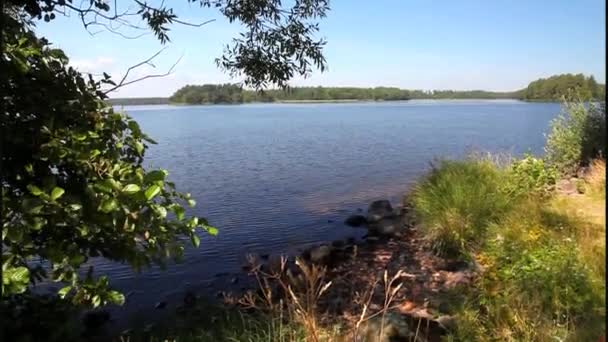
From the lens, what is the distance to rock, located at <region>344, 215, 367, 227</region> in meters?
11.9

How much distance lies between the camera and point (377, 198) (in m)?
15.1

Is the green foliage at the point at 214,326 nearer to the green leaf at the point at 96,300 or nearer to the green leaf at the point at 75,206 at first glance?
the green leaf at the point at 96,300

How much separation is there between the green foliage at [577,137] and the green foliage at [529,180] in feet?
9.57

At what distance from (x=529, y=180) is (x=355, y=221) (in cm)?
448

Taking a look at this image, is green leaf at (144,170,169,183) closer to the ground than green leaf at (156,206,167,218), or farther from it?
farther from it

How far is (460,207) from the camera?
7898 millimetres

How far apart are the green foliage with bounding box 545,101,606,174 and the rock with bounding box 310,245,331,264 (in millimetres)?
6226

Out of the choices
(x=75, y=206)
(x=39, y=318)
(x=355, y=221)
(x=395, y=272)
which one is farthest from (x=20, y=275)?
(x=355, y=221)

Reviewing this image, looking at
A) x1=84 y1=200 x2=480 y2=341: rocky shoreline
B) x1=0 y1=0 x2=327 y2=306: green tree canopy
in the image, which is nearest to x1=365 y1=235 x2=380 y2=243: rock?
x1=84 y1=200 x2=480 y2=341: rocky shoreline

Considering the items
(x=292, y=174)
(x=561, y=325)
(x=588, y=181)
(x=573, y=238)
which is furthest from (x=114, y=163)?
(x=292, y=174)

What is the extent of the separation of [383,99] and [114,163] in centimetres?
13036

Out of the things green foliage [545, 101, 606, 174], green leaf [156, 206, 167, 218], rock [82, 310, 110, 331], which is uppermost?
green leaf [156, 206, 167, 218]

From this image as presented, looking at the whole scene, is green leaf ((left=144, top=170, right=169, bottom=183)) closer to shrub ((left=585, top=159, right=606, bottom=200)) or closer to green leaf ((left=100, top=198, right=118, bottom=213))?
green leaf ((left=100, top=198, right=118, bottom=213))

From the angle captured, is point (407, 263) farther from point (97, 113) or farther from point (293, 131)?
point (293, 131)
